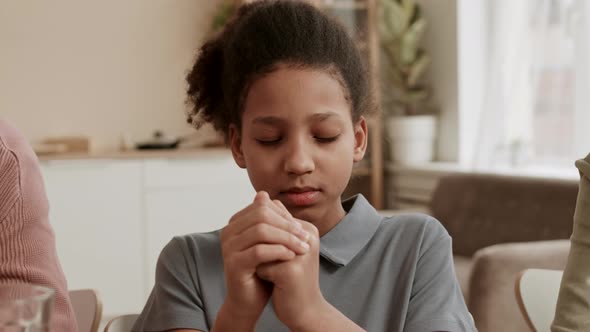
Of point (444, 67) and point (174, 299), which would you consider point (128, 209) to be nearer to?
point (444, 67)

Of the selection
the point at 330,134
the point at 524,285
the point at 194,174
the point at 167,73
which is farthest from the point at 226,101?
the point at 167,73

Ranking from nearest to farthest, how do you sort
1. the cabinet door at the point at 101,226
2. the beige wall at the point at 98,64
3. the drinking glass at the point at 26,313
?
the drinking glass at the point at 26,313, the cabinet door at the point at 101,226, the beige wall at the point at 98,64

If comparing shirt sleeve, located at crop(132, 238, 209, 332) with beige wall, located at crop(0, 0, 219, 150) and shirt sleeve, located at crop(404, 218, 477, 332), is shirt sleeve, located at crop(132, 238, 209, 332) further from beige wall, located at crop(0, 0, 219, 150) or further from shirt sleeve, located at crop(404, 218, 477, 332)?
beige wall, located at crop(0, 0, 219, 150)

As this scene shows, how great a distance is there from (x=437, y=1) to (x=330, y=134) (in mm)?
4300

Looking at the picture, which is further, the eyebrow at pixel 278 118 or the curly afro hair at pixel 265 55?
the curly afro hair at pixel 265 55

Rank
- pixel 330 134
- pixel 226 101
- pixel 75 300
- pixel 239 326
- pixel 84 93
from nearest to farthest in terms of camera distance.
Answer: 1. pixel 239 326
2. pixel 330 134
3. pixel 226 101
4. pixel 75 300
5. pixel 84 93

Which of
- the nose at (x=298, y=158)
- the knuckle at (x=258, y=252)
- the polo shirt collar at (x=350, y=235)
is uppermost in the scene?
the nose at (x=298, y=158)

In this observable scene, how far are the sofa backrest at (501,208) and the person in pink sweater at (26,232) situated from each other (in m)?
2.71

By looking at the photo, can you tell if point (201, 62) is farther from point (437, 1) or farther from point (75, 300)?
point (437, 1)

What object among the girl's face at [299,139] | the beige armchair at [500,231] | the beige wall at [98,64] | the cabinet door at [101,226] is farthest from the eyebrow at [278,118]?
the beige wall at [98,64]

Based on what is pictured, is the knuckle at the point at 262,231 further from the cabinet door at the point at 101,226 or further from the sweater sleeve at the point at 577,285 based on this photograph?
the cabinet door at the point at 101,226

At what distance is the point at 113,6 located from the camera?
508 centimetres

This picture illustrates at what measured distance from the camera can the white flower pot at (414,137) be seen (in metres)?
5.24

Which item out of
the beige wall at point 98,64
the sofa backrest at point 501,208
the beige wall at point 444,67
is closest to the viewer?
the sofa backrest at point 501,208
